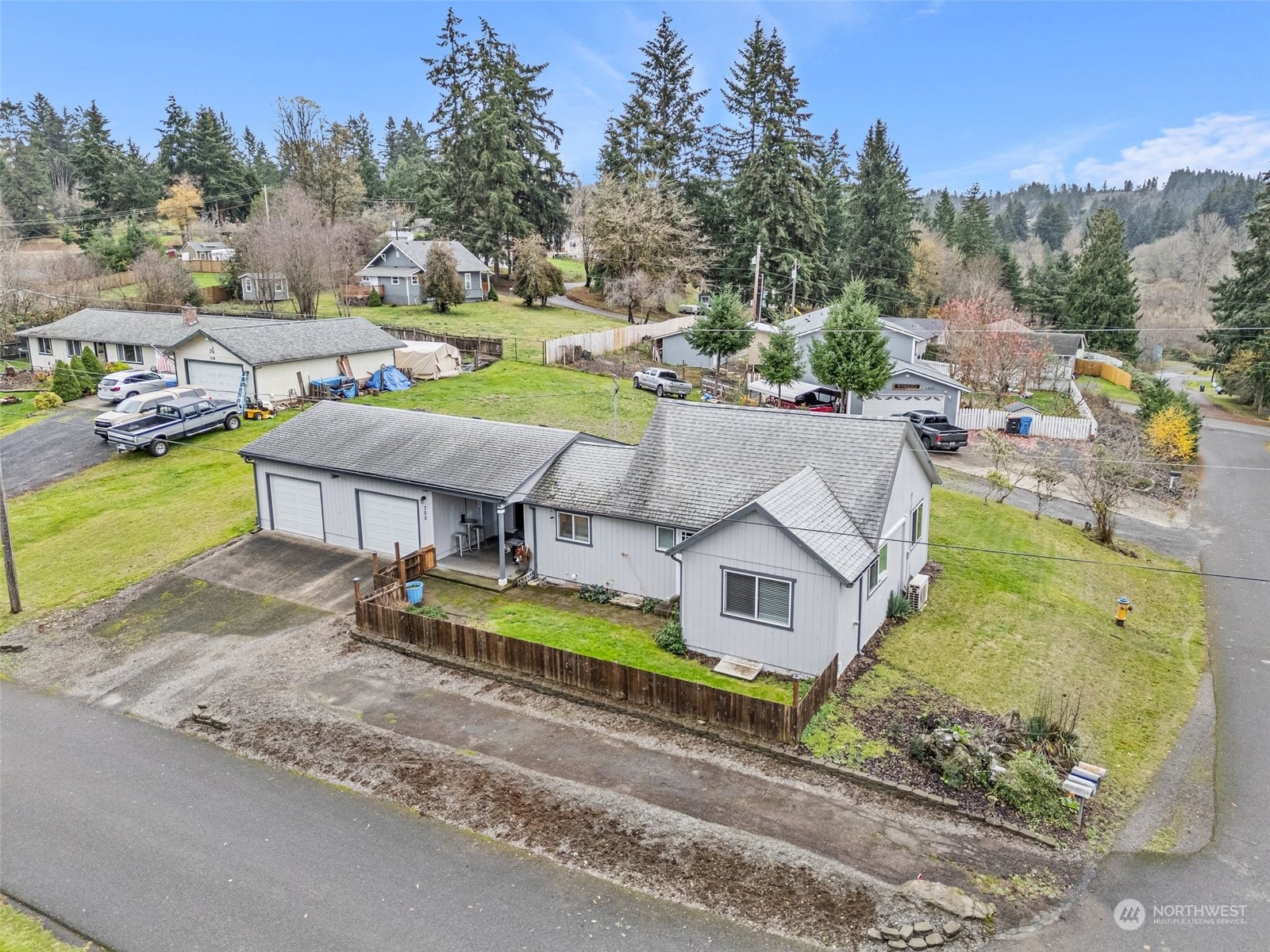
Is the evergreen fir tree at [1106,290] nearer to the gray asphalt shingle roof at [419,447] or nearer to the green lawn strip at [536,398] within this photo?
the green lawn strip at [536,398]

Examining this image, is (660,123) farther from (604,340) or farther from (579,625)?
(579,625)

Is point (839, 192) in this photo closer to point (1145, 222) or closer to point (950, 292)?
point (950, 292)

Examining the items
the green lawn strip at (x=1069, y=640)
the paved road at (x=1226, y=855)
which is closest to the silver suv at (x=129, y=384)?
the green lawn strip at (x=1069, y=640)

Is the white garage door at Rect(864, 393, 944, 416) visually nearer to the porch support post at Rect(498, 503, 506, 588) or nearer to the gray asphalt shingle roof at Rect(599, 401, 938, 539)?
the gray asphalt shingle roof at Rect(599, 401, 938, 539)

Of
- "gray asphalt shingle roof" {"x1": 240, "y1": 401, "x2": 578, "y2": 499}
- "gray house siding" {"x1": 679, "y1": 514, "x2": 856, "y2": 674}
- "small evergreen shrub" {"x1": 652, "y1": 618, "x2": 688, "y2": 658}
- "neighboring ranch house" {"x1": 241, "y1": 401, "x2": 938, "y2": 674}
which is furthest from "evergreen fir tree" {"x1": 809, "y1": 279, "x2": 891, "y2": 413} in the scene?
"small evergreen shrub" {"x1": 652, "y1": 618, "x2": 688, "y2": 658}

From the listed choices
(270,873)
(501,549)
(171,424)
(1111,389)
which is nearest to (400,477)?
(501,549)

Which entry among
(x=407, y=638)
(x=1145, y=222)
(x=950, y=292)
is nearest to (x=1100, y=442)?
(x=407, y=638)

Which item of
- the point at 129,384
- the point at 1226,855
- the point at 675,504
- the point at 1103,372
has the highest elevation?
the point at 129,384
